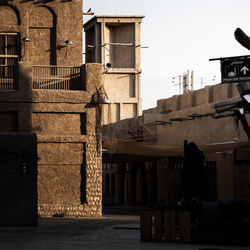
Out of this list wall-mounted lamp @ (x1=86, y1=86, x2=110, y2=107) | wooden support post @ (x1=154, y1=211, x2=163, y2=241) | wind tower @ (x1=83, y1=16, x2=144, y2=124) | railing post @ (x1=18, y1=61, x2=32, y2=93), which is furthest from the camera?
wind tower @ (x1=83, y1=16, x2=144, y2=124)

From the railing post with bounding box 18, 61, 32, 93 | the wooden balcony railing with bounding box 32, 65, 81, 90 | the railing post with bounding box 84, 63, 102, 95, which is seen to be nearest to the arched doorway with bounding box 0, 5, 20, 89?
the wooden balcony railing with bounding box 32, 65, 81, 90

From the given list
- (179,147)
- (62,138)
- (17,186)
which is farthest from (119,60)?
(17,186)

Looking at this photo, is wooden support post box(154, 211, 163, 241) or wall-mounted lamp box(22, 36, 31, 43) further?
wall-mounted lamp box(22, 36, 31, 43)

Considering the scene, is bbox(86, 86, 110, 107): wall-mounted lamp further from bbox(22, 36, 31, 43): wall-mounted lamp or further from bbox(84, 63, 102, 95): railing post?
bbox(22, 36, 31, 43): wall-mounted lamp

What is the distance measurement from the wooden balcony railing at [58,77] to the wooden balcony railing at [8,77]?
35.9 inches

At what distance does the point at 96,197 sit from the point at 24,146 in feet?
20.5

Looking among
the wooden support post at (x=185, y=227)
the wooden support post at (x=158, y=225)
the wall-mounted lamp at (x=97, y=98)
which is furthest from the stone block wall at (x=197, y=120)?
the wooden support post at (x=185, y=227)

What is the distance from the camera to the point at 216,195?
31.4m

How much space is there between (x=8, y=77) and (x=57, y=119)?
286 cm

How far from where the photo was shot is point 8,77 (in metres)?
25.9

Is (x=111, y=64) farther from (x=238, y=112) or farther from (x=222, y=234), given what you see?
(x=222, y=234)

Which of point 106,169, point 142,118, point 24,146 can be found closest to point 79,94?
point 24,146

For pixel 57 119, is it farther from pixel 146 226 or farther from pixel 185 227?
pixel 185 227

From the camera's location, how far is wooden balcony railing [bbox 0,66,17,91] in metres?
25.2
